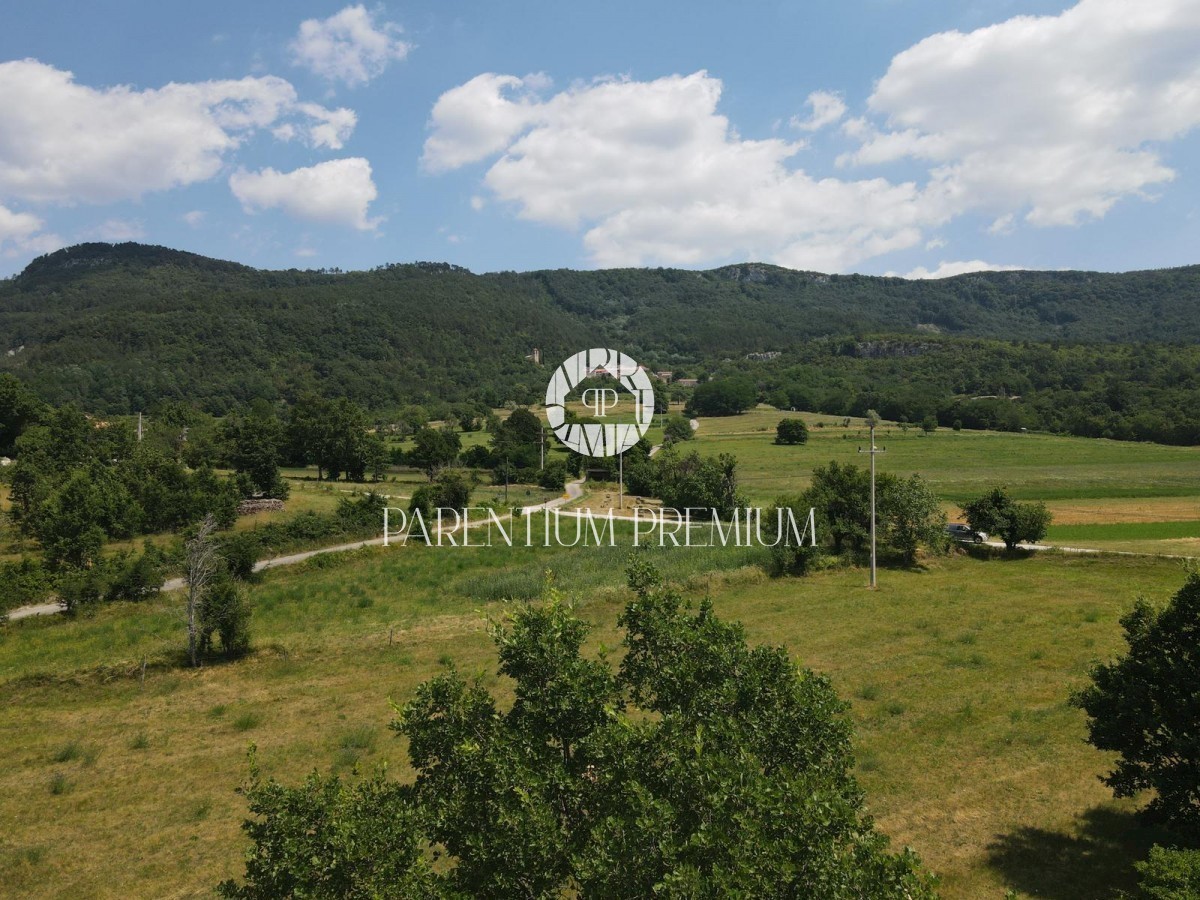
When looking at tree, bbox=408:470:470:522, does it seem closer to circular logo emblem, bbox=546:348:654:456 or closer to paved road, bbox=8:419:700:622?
paved road, bbox=8:419:700:622

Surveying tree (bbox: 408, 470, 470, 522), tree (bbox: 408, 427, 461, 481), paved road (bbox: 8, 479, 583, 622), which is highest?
tree (bbox: 408, 427, 461, 481)

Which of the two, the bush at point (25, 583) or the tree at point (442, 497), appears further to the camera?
the tree at point (442, 497)

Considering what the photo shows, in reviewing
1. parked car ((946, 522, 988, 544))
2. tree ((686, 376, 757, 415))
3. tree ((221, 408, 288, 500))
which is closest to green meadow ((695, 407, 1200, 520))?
parked car ((946, 522, 988, 544))

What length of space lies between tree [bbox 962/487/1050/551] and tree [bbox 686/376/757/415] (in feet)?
315

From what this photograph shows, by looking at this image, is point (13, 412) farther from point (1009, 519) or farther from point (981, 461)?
point (981, 461)

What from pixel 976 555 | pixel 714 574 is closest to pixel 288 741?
pixel 714 574

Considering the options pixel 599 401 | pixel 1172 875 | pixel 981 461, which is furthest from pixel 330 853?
pixel 981 461

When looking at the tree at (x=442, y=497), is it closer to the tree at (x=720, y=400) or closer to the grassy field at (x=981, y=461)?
the grassy field at (x=981, y=461)

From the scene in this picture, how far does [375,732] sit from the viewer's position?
1722cm

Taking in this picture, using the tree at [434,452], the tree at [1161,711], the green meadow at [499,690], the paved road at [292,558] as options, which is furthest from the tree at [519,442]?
the tree at [1161,711]

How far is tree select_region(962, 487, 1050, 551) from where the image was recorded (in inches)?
1405

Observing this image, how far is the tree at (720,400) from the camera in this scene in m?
134

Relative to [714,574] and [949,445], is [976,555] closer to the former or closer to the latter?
[714,574]

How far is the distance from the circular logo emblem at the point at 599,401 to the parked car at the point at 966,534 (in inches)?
923
